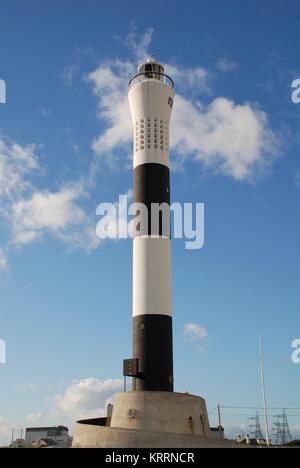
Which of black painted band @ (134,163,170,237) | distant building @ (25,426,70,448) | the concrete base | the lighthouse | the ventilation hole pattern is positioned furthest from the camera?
distant building @ (25,426,70,448)

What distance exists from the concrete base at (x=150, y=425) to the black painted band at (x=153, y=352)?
2.52m

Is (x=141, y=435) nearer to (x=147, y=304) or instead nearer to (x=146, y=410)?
(x=146, y=410)

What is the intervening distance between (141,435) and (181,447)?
3.55 metres

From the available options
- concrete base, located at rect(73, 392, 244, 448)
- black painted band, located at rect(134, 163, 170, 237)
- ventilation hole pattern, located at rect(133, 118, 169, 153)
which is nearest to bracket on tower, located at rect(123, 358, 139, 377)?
concrete base, located at rect(73, 392, 244, 448)

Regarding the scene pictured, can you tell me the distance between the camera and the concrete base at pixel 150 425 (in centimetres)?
4238

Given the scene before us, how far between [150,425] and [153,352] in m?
7.45

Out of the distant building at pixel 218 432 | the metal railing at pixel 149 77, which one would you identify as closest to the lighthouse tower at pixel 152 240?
the metal railing at pixel 149 77

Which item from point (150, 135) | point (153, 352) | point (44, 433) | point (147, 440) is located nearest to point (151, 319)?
point (153, 352)

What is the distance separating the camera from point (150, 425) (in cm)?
4572

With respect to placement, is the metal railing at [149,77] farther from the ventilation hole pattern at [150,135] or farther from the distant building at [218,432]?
the distant building at [218,432]

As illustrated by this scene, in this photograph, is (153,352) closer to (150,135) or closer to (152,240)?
(152,240)

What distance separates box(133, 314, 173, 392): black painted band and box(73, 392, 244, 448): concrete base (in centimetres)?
252

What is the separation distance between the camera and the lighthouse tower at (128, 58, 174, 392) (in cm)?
5075

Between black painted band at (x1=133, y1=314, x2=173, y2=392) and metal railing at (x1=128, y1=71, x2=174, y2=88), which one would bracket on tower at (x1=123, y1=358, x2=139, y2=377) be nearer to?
black painted band at (x1=133, y1=314, x2=173, y2=392)
